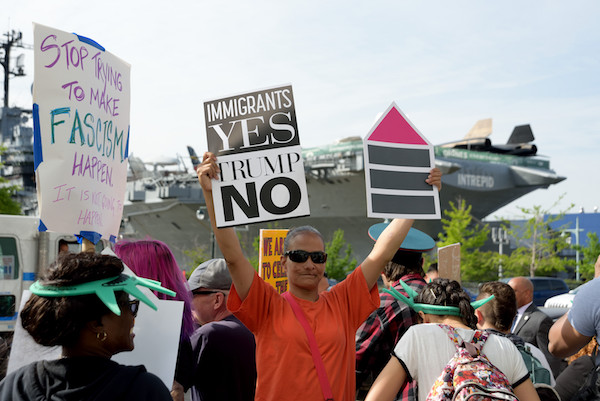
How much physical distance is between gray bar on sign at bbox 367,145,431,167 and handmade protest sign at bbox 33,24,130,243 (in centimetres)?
149

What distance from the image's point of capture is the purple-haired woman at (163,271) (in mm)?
3164

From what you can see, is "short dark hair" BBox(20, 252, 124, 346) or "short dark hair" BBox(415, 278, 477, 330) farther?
"short dark hair" BBox(415, 278, 477, 330)

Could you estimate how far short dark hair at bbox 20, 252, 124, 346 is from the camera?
2.01 m

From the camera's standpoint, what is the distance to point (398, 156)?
12.3 feet

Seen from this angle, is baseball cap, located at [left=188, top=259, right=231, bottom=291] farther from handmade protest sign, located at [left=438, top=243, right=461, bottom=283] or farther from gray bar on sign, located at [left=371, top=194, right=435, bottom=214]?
handmade protest sign, located at [left=438, top=243, right=461, bottom=283]

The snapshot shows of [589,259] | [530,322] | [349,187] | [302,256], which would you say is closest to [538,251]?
[589,259]

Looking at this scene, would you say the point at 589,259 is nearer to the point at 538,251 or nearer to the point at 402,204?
the point at 538,251

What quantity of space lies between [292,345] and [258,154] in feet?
3.20

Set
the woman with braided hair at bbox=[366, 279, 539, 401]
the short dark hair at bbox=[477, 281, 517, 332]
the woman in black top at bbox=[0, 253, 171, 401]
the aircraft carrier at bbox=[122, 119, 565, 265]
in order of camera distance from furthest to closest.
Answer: the aircraft carrier at bbox=[122, 119, 565, 265] < the short dark hair at bbox=[477, 281, 517, 332] < the woman with braided hair at bbox=[366, 279, 539, 401] < the woman in black top at bbox=[0, 253, 171, 401]

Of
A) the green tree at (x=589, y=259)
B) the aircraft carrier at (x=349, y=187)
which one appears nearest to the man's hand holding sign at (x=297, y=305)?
the aircraft carrier at (x=349, y=187)

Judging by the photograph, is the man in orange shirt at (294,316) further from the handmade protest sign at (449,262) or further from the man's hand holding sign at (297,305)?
the handmade protest sign at (449,262)

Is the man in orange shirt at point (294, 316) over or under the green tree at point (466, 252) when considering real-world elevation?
over

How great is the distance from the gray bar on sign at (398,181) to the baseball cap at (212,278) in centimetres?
100

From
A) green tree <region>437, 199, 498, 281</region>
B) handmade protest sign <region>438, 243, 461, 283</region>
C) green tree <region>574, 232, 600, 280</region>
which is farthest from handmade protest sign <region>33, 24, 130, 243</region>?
green tree <region>574, 232, 600, 280</region>
